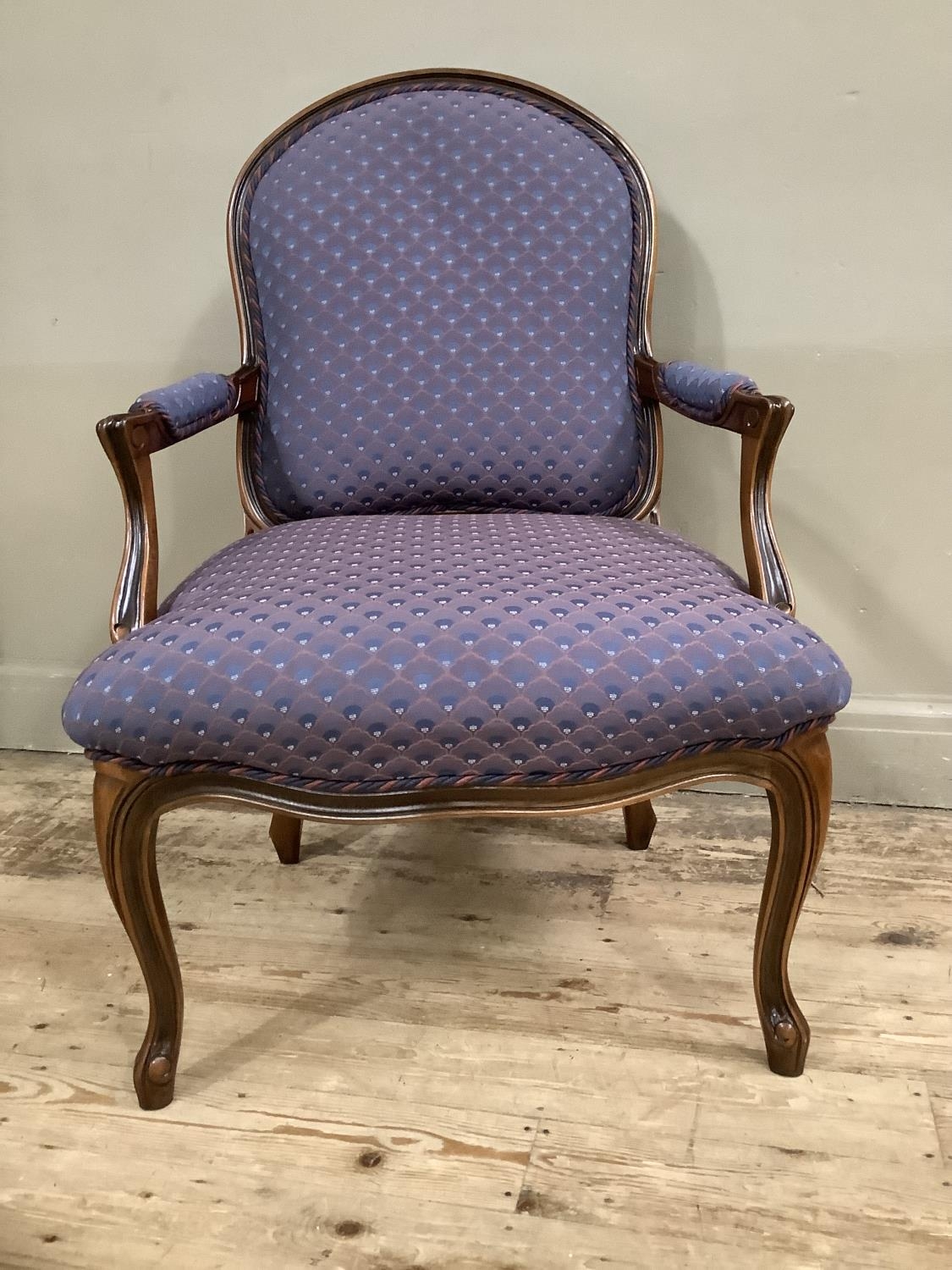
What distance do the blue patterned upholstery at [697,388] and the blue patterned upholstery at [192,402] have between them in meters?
0.55

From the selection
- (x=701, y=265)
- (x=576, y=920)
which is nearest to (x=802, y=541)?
(x=701, y=265)

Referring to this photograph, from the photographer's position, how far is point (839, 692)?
84 cm

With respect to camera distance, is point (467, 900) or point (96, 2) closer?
point (467, 900)

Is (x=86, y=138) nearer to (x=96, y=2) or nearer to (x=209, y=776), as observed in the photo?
Result: (x=96, y=2)

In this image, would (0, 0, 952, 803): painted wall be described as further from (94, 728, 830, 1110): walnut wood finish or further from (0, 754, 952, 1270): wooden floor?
(94, 728, 830, 1110): walnut wood finish

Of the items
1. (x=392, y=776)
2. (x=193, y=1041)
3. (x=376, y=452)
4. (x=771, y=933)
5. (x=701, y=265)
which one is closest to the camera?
(x=392, y=776)

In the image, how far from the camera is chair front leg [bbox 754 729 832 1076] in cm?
87

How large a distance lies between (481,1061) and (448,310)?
2.99ft

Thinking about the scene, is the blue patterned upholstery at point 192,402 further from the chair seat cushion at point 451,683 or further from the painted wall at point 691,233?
the painted wall at point 691,233

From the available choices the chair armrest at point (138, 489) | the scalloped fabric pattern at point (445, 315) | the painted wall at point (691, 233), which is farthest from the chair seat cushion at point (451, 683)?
the painted wall at point (691, 233)

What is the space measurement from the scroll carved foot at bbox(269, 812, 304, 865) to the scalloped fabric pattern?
448mm

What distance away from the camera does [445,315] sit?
1254mm

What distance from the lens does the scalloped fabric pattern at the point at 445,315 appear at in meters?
1.23

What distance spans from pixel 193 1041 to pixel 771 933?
0.63 m
